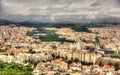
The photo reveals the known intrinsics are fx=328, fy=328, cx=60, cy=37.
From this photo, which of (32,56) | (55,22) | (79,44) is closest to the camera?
(32,56)

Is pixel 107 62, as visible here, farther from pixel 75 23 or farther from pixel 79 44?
pixel 75 23

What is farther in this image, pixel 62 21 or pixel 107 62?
pixel 62 21

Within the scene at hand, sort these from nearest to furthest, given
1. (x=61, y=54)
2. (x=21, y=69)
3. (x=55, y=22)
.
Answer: (x=21, y=69) < (x=61, y=54) < (x=55, y=22)

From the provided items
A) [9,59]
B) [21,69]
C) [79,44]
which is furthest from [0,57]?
[79,44]

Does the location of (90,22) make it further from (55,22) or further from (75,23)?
(55,22)

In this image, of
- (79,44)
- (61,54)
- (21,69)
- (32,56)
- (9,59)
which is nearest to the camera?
(21,69)

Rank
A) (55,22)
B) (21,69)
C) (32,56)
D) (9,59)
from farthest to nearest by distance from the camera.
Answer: (55,22) → (32,56) → (9,59) → (21,69)

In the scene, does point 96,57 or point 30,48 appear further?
point 30,48

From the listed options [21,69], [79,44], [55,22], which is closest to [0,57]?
[21,69]
